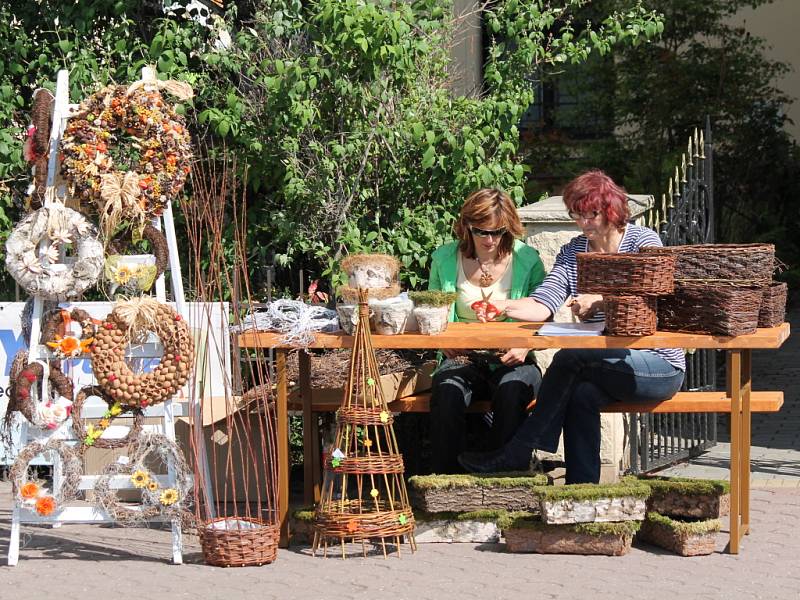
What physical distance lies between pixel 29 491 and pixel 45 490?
71 mm

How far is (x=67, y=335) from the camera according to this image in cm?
544

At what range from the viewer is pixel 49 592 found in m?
5.02

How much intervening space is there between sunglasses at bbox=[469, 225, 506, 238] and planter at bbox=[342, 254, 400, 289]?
0.61 meters

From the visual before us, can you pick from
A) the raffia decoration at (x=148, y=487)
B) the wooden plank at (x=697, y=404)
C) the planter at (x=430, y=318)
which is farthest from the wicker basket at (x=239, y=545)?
the wooden plank at (x=697, y=404)

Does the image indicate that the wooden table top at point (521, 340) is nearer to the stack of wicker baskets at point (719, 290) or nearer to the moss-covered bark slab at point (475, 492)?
the stack of wicker baskets at point (719, 290)

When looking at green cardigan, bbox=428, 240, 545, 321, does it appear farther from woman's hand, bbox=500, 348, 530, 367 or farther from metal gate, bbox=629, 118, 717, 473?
metal gate, bbox=629, 118, 717, 473

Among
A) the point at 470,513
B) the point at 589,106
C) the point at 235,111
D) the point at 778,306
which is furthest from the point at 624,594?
the point at 589,106

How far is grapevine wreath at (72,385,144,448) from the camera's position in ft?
17.8

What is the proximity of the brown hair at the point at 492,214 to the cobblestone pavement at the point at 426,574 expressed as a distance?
58.4 inches

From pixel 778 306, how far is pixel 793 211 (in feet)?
29.6

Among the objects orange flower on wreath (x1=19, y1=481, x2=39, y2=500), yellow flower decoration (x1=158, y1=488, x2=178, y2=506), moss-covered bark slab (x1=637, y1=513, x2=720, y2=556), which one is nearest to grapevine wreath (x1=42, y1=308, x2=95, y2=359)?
orange flower on wreath (x1=19, y1=481, x2=39, y2=500)

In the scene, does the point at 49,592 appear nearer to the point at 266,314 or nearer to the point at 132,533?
the point at 132,533

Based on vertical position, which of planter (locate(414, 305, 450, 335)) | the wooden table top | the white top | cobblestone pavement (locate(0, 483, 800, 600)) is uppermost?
the white top

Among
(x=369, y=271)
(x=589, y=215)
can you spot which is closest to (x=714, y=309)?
(x=589, y=215)
